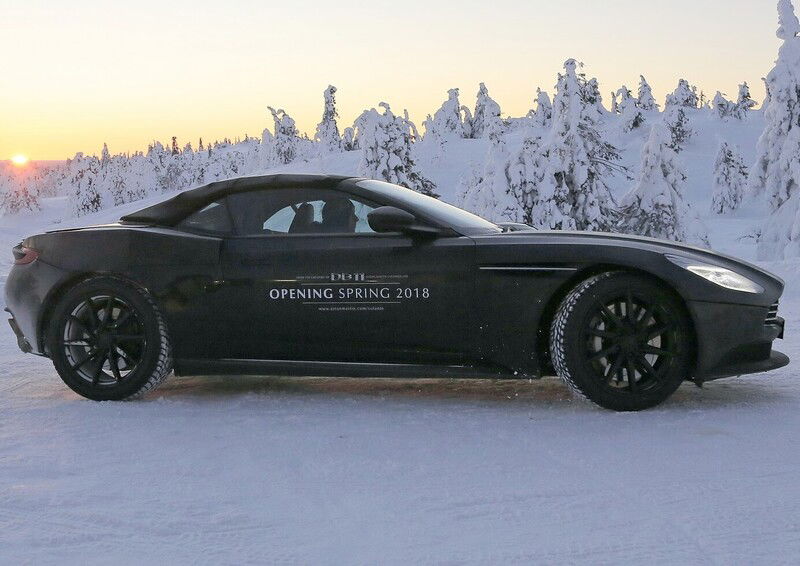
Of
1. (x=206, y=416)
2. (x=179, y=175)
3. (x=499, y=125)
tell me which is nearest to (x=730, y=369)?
(x=206, y=416)

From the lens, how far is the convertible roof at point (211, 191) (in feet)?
19.3

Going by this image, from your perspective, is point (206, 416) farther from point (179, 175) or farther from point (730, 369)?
point (179, 175)

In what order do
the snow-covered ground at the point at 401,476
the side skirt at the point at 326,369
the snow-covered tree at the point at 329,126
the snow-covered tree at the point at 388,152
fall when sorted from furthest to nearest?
the snow-covered tree at the point at 329,126
the snow-covered tree at the point at 388,152
the side skirt at the point at 326,369
the snow-covered ground at the point at 401,476

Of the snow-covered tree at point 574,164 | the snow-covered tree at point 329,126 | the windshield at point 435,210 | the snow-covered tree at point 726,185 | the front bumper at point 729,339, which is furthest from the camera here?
the snow-covered tree at point 329,126

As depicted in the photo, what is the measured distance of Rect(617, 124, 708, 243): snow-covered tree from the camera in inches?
1635

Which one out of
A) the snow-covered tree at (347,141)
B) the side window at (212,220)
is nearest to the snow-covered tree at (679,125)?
the snow-covered tree at (347,141)

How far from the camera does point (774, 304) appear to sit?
18.3ft

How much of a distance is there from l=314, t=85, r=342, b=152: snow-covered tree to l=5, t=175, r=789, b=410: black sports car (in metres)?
104

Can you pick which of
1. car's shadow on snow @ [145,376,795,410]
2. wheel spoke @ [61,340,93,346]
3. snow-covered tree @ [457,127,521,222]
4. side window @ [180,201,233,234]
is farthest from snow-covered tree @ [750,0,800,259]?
wheel spoke @ [61,340,93,346]

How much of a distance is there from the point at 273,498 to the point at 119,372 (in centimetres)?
250

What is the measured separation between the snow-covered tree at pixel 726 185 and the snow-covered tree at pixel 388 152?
36.4m

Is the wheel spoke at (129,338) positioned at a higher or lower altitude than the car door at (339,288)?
lower

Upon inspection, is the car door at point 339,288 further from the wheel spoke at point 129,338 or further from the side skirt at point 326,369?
the wheel spoke at point 129,338

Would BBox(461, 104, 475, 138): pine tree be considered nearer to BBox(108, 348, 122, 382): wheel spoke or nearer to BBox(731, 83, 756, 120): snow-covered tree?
BBox(731, 83, 756, 120): snow-covered tree
